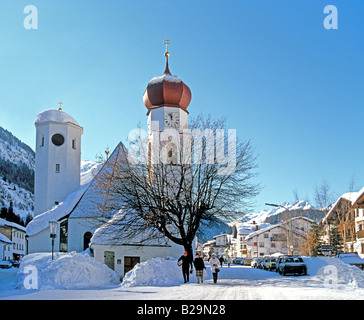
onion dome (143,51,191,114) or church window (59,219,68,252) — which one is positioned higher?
onion dome (143,51,191,114)

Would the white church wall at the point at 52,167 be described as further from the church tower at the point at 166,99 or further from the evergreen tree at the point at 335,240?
the evergreen tree at the point at 335,240

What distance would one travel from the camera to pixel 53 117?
52.3 meters

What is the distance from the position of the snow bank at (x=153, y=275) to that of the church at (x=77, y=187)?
8.58 meters

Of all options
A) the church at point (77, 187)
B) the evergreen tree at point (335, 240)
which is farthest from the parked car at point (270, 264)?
the church at point (77, 187)

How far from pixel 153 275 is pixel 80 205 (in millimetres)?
22856

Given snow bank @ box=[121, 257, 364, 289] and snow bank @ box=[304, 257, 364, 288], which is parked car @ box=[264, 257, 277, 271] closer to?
snow bank @ box=[304, 257, 364, 288]

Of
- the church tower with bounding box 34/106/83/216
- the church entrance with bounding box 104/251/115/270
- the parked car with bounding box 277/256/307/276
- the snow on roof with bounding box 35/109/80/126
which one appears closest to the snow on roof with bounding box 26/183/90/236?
the church tower with bounding box 34/106/83/216

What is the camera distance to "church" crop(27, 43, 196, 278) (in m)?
32.8

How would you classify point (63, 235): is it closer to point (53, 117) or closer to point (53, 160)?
point (53, 160)

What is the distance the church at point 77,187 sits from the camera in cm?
3284

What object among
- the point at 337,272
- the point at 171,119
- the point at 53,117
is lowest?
the point at 337,272

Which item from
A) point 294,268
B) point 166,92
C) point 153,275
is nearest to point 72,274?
point 153,275

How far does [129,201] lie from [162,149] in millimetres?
4433

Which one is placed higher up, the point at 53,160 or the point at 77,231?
the point at 53,160
